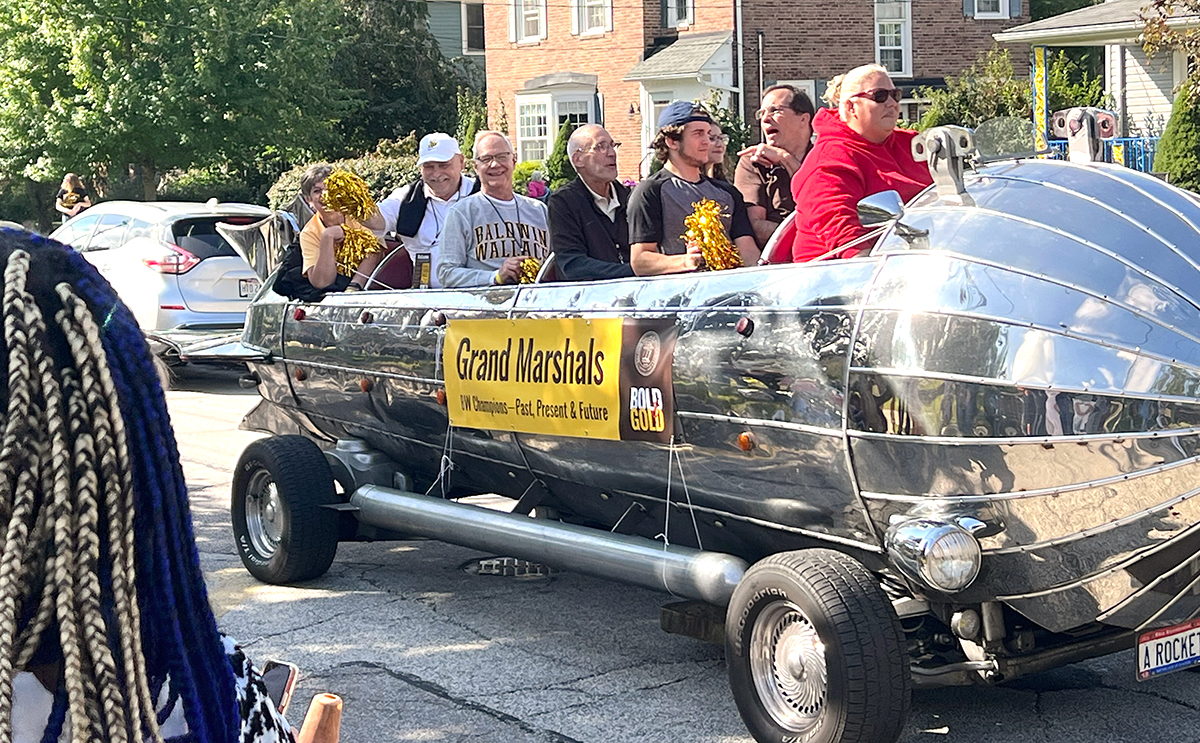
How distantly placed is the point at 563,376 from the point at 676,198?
3.85 ft

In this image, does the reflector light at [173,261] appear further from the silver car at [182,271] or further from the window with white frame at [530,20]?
the window with white frame at [530,20]

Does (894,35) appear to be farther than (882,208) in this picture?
Yes

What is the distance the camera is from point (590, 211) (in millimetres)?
→ 6691

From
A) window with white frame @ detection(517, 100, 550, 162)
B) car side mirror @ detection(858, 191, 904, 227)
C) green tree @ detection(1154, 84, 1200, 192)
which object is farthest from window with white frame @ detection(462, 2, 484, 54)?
car side mirror @ detection(858, 191, 904, 227)

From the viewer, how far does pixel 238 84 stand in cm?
2659

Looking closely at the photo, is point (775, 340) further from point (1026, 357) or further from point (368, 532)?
point (368, 532)

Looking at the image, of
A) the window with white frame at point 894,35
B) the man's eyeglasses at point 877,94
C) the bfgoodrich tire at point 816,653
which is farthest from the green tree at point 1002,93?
the bfgoodrich tire at point 816,653

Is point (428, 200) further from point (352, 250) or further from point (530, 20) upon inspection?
point (530, 20)

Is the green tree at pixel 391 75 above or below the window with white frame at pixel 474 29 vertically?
below

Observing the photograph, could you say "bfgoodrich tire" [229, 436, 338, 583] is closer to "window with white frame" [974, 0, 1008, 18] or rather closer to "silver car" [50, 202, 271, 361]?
"silver car" [50, 202, 271, 361]

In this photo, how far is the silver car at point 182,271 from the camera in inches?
554

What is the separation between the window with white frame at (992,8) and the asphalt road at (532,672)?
28209mm

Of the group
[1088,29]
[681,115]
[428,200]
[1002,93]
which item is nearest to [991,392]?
[681,115]

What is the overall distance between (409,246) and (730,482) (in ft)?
11.9
